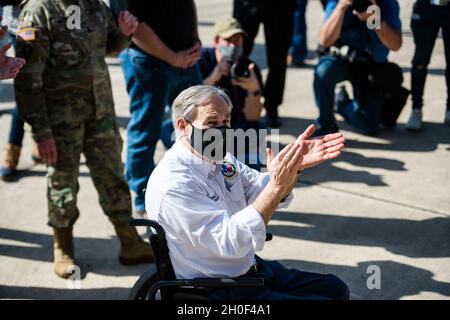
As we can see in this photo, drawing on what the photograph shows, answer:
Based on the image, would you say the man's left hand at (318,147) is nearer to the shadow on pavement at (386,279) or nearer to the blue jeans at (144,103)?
the shadow on pavement at (386,279)

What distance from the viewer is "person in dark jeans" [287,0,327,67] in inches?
311

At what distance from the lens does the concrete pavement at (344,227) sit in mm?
3951

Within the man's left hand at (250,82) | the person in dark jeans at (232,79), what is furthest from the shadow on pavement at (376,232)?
the man's left hand at (250,82)

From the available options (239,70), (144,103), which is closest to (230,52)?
(239,70)

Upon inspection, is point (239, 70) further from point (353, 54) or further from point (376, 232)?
point (376, 232)

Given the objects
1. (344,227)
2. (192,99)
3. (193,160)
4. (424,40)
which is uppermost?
(192,99)

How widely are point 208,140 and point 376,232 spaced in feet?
6.55

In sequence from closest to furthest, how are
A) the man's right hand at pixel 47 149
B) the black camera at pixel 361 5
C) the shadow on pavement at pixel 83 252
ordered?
the man's right hand at pixel 47 149, the shadow on pavement at pixel 83 252, the black camera at pixel 361 5

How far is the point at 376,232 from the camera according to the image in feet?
14.5

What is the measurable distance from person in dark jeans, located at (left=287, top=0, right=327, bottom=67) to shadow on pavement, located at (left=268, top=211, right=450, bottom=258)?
3647 mm

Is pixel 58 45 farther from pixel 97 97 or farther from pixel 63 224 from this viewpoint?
pixel 63 224

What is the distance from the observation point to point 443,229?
439cm

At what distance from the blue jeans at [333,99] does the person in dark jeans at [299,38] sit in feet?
6.78
